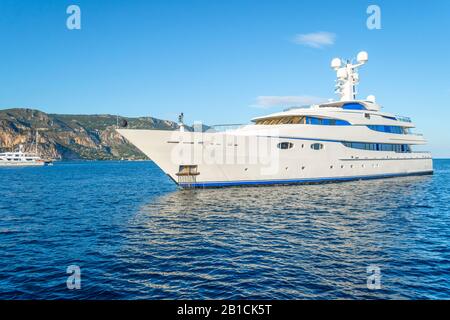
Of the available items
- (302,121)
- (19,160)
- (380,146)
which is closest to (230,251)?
(302,121)

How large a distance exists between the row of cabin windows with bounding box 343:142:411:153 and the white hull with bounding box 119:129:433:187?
23.1 inches

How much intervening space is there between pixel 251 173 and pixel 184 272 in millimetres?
19339

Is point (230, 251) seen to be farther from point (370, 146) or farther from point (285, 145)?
point (370, 146)

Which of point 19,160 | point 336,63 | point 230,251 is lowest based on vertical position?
point 230,251

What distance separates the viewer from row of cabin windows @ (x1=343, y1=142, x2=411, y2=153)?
33.2 m

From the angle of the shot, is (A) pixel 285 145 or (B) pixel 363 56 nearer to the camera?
(A) pixel 285 145

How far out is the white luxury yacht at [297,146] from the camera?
2552 cm

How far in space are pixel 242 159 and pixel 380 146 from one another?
797 inches

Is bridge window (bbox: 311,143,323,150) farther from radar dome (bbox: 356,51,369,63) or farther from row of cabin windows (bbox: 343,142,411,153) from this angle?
radar dome (bbox: 356,51,369,63)

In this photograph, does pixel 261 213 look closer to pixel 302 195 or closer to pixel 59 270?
pixel 302 195

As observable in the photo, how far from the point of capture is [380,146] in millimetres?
36281

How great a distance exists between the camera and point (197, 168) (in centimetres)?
2612

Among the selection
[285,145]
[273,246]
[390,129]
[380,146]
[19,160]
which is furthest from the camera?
[19,160]

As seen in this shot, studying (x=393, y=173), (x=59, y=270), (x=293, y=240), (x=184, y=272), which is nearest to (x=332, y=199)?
(x=293, y=240)
